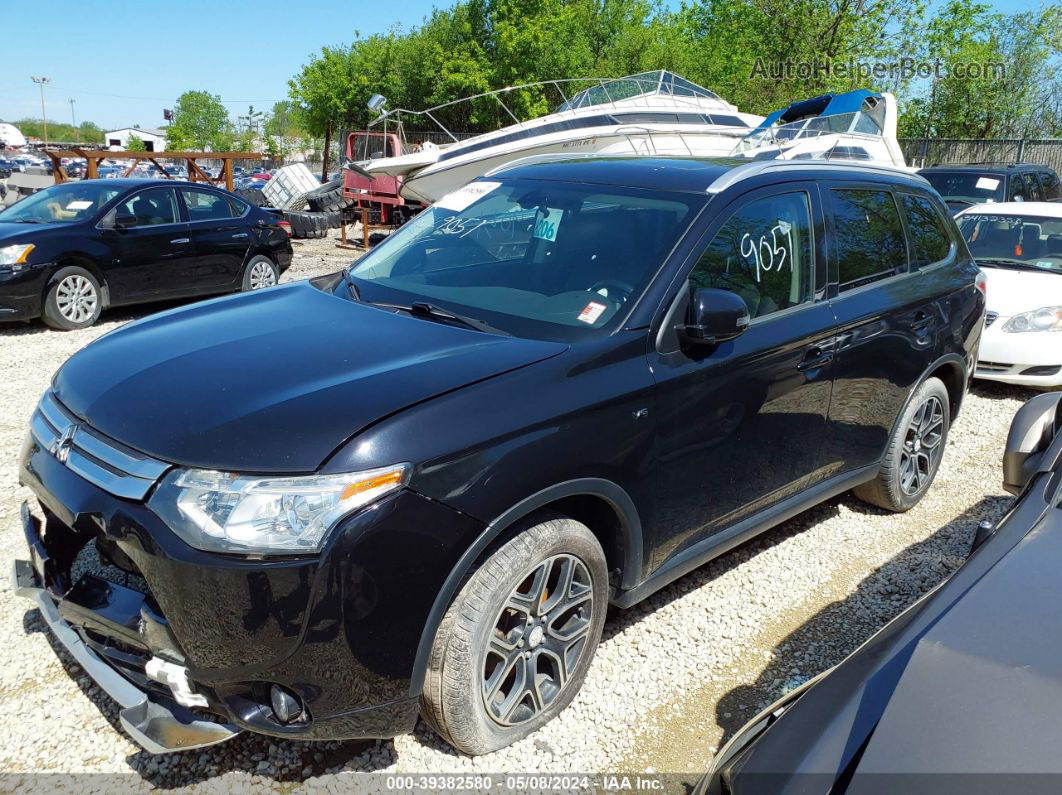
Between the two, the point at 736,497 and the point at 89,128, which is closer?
the point at 736,497

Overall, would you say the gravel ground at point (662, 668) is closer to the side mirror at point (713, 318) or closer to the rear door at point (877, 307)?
the rear door at point (877, 307)

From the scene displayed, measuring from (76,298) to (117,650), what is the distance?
24.5ft

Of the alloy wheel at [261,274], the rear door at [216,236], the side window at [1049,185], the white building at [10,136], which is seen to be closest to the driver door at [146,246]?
the rear door at [216,236]

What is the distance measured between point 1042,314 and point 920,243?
11.7ft

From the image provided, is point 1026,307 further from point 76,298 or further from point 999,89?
point 999,89

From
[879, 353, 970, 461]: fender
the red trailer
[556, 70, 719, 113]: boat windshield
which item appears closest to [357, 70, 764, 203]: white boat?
[556, 70, 719, 113]: boat windshield

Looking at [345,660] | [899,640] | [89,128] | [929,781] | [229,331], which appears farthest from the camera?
[89,128]

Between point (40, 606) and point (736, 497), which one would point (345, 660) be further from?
point (736, 497)

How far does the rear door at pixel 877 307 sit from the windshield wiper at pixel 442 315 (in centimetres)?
172

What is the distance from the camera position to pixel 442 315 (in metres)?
3.16

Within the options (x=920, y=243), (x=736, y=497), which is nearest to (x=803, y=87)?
(x=920, y=243)

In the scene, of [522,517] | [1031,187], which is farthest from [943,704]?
[1031,187]

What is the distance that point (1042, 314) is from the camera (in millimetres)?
7340

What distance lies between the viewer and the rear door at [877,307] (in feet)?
12.9
